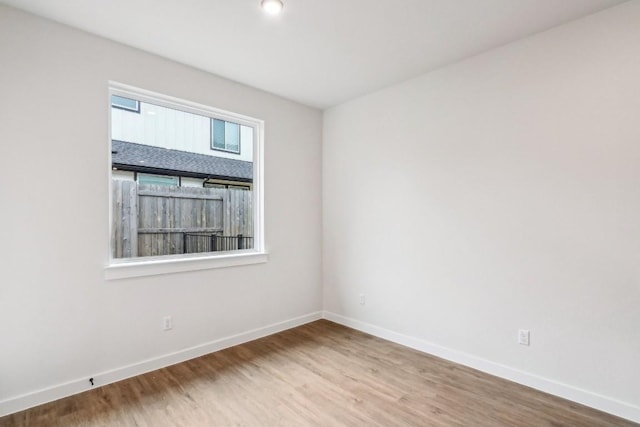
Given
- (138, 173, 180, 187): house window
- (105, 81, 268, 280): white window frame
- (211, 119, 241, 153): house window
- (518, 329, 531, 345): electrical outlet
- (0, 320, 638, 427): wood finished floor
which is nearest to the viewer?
(0, 320, 638, 427): wood finished floor

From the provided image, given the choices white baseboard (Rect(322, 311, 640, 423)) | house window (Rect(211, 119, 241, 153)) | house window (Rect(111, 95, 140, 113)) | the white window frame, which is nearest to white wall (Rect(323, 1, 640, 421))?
white baseboard (Rect(322, 311, 640, 423))

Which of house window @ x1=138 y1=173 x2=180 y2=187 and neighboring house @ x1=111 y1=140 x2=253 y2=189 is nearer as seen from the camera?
neighboring house @ x1=111 y1=140 x2=253 y2=189

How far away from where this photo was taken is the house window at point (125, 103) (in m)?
2.59

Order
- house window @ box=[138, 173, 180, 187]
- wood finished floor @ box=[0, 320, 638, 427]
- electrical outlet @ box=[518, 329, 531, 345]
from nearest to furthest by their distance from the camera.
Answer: wood finished floor @ box=[0, 320, 638, 427], electrical outlet @ box=[518, 329, 531, 345], house window @ box=[138, 173, 180, 187]

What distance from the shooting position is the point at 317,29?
233 centimetres

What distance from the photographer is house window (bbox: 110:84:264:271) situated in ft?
8.66

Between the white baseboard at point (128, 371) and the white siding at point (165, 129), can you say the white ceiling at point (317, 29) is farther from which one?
the white baseboard at point (128, 371)

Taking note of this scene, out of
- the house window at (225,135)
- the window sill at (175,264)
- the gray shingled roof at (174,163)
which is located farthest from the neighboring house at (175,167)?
the window sill at (175,264)

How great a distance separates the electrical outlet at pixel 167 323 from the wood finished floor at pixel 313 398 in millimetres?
343

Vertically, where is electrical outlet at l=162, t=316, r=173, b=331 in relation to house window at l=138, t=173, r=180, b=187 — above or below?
below

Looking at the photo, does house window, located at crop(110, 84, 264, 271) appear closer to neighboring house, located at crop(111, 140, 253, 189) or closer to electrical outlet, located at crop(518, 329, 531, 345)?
neighboring house, located at crop(111, 140, 253, 189)

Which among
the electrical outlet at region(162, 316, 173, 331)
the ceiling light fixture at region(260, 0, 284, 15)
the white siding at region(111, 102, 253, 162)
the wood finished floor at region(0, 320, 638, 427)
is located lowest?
the wood finished floor at region(0, 320, 638, 427)

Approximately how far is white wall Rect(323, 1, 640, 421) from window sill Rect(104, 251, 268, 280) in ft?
4.38

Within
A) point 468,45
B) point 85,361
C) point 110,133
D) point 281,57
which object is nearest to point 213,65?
point 281,57
